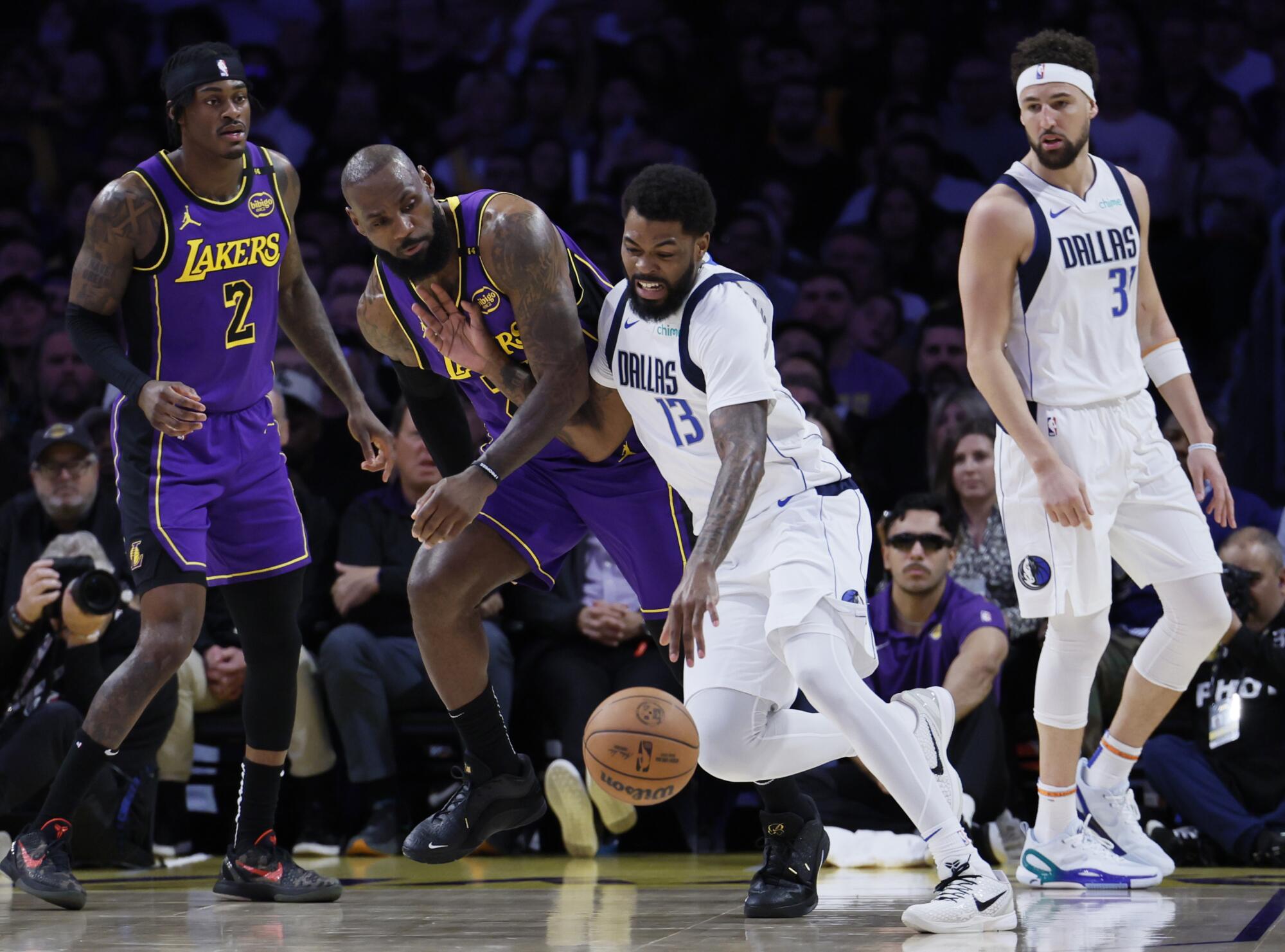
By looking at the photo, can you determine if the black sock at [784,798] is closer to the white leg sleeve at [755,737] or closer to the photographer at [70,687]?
the white leg sleeve at [755,737]

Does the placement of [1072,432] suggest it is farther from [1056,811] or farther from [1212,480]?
[1056,811]

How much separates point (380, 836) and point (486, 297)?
9.82 ft

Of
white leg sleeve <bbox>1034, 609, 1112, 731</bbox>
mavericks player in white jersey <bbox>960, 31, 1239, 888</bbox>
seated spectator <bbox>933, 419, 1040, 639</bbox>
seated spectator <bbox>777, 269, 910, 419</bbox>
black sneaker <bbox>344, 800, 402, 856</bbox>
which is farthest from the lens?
seated spectator <bbox>777, 269, 910, 419</bbox>

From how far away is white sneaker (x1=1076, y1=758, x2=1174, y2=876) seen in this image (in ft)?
17.7

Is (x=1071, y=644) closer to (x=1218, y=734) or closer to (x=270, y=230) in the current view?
(x=1218, y=734)

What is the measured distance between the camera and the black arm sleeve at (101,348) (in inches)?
195

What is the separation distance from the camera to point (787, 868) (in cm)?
470

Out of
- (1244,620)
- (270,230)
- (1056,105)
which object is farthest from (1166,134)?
(270,230)

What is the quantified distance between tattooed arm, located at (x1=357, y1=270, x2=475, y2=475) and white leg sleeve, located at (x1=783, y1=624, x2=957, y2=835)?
1.36m

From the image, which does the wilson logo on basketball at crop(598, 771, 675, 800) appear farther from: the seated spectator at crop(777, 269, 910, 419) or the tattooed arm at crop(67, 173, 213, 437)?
the seated spectator at crop(777, 269, 910, 419)

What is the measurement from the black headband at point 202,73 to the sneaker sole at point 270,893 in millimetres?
2434

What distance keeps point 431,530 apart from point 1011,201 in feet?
7.02

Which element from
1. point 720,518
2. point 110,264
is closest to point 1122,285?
point 720,518

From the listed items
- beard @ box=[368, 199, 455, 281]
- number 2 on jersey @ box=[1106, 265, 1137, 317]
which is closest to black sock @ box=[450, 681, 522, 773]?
beard @ box=[368, 199, 455, 281]
